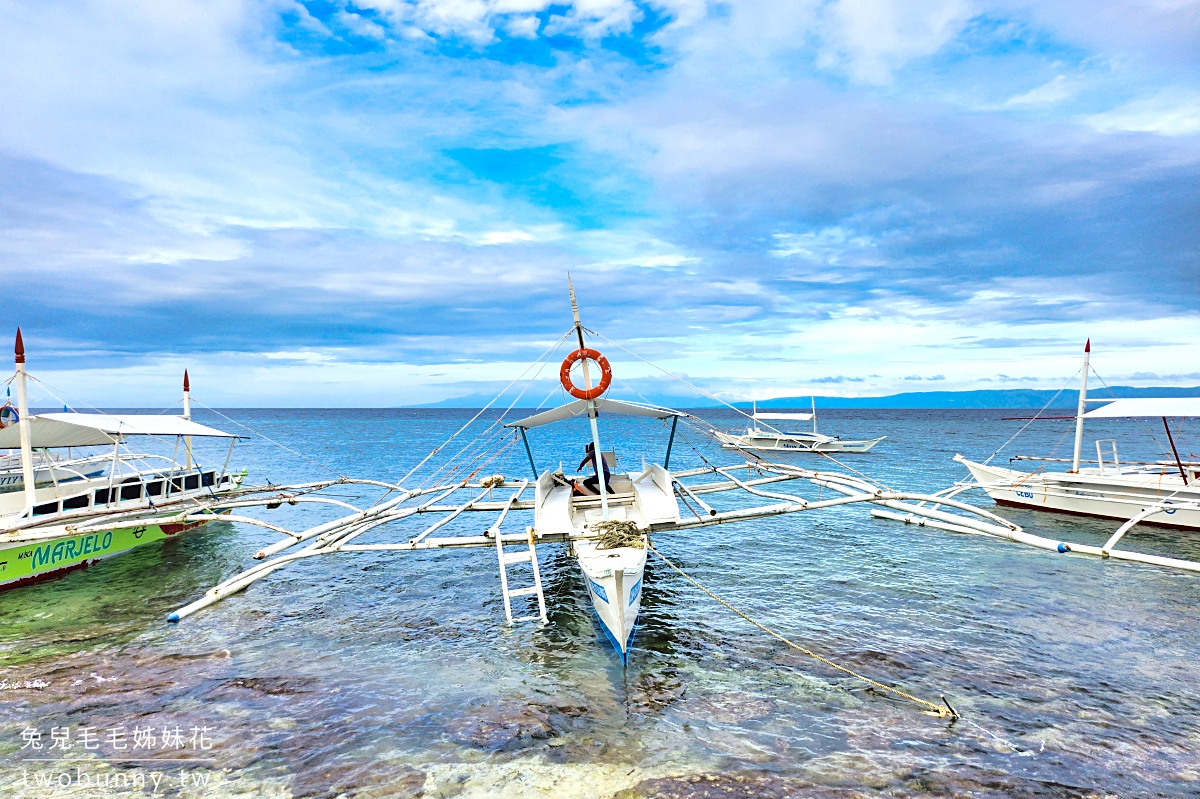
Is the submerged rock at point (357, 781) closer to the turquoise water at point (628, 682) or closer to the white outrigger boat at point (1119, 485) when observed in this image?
the turquoise water at point (628, 682)

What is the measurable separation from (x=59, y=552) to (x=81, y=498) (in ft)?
6.73

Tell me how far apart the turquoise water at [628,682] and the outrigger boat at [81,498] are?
978 millimetres

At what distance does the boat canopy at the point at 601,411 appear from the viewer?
14688mm

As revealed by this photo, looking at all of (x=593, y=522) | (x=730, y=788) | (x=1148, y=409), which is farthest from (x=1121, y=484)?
(x=730, y=788)

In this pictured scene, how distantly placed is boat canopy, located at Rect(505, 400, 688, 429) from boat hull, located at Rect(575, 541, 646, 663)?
14.8 ft

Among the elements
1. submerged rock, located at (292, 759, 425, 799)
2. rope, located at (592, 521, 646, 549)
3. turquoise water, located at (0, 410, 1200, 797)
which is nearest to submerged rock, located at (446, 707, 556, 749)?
turquoise water, located at (0, 410, 1200, 797)

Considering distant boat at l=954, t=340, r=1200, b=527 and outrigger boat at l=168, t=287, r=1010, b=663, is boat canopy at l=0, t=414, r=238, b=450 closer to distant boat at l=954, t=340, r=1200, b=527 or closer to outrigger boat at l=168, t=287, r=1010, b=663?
outrigger boat at l=168, t=287, r=1010, b=663

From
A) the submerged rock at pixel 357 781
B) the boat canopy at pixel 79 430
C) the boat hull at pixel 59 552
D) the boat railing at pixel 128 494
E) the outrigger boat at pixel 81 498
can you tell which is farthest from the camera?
the boat canopy at pixel 79 430

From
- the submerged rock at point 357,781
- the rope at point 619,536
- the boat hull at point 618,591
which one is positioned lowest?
the submerged rock at point 357,781

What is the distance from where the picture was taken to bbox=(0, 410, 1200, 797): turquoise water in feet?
25.4

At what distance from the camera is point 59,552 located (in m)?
16.8

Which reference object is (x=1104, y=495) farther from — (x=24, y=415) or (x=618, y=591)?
(x=24, y=415)

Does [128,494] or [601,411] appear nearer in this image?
[601,411]

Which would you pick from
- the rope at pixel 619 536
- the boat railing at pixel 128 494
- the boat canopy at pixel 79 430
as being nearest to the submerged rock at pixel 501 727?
the rope at pixel 619 536
